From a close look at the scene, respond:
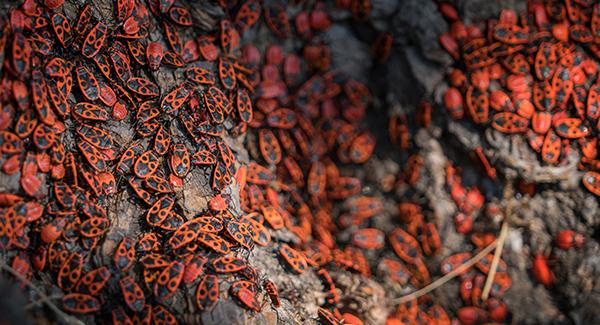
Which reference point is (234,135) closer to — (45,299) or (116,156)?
(116,156)

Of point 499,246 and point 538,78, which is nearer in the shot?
point 538,78

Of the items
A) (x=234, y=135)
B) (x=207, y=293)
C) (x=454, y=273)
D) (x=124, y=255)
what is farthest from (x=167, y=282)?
(x=454, y=273)

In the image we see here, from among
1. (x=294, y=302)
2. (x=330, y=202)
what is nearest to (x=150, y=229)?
(x=294, y=302)

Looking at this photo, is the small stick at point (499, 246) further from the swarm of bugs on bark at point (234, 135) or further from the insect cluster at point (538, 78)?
the insect cluster at point (538, 78)

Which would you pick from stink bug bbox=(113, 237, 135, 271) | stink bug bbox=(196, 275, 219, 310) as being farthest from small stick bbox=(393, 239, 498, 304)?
stink bug bbox=(113, 237, 135, 271)

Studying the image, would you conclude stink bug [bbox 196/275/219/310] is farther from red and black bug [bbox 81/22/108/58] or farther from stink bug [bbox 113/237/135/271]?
red and black bug [bbox 81/22/108/58]
